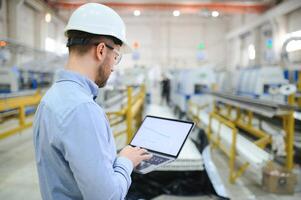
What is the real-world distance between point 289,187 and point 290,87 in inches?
52.4

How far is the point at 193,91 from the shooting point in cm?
841

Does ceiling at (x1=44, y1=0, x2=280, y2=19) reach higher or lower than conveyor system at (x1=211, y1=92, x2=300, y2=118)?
higher

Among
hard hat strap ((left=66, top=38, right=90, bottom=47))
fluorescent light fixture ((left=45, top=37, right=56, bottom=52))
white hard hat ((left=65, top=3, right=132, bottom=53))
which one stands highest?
fluorescent light fixture ((left=45, top=37, right=56, bottom=52))

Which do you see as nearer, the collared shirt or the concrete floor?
the collared shirt

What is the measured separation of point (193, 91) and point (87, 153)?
773 centimetres

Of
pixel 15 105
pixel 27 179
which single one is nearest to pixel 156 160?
Result: pixel 27 179

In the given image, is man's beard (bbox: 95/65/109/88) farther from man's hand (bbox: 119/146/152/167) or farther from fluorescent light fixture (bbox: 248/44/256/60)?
fluorescent light fixture (bbox: 248/44/256/60)

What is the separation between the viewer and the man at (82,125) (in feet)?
2.77

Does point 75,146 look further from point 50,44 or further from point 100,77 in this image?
point 50,44

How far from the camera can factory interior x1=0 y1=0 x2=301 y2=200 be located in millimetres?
3469

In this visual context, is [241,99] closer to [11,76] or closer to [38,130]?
[38,130]

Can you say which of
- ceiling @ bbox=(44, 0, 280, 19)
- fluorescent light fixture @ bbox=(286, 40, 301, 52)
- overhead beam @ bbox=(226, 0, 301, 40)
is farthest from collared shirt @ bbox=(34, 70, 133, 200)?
ceiling @ bbox=(44, 0, 280, 19)

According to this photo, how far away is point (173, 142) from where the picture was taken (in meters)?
1.42

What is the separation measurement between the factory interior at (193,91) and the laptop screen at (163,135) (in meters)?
0.04
